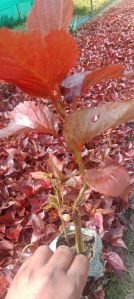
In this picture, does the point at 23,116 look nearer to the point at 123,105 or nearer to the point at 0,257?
the point at 123,105

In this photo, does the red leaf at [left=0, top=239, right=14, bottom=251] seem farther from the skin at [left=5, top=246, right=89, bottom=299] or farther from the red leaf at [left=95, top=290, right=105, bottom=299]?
the skin at [left=5, top=246, right=89, bottom=299]

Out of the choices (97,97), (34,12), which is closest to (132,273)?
(34,12)

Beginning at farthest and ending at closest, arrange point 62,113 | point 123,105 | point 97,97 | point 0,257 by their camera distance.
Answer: point 97,97, point 0,257, point 62,113, point 123,105

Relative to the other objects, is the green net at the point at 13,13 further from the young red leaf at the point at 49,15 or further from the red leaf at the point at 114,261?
the young red leaf at the point at 49,15

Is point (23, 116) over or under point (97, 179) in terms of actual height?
over

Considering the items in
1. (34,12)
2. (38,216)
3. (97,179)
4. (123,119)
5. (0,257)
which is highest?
(34,12)

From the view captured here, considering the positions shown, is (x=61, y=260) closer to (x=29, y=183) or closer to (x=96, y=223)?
(x=96, y=223)

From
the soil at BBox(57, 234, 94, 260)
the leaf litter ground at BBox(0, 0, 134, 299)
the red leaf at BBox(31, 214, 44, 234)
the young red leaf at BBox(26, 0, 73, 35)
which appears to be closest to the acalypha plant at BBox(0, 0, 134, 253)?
the young red leaf at BBox(26, 0, 73, 35)
